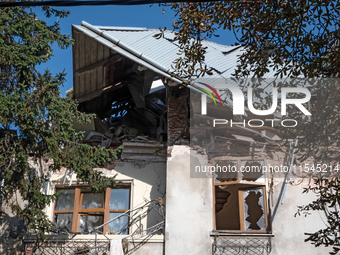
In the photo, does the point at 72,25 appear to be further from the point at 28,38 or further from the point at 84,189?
the point at 84,189

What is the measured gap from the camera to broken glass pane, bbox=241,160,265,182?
1067 centimetres

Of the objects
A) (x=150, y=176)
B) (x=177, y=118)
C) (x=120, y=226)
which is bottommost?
(x=120, y=226)

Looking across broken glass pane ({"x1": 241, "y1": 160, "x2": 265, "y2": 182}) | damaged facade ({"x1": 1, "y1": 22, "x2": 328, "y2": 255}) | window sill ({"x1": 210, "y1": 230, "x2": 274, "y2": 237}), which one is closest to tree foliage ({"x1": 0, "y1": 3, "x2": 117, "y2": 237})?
damaged facade ({"x1": 1, "y1": 22, "x2": 328, "y2": 255})

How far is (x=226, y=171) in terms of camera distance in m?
10.9

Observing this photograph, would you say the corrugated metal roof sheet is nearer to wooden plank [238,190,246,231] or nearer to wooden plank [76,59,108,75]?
wooden plank [76,59,108,75]

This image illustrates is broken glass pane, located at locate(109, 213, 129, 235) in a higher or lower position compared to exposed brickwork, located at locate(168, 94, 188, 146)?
lower

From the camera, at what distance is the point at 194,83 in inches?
387

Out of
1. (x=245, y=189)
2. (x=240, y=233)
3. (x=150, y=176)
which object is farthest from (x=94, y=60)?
(x=240, y=233)

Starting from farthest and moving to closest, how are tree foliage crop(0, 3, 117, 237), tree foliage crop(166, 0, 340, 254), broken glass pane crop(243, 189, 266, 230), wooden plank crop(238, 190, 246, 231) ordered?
broken glass pane crop(243, 189, 266, 230)
wooden plank crop(238, 190, 246, 231)
tree foliage crop(0, 3, 117, 237)
tree foliage crop(166, 0, 340, 254)

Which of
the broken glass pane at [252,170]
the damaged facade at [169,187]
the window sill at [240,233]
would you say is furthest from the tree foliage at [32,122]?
the broken glass pane at [252,170]

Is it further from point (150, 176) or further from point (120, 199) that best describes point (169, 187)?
point (120, 199)

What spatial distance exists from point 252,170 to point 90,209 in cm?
455

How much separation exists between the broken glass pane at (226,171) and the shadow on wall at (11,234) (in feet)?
17.4

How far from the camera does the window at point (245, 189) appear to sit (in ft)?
33.8
